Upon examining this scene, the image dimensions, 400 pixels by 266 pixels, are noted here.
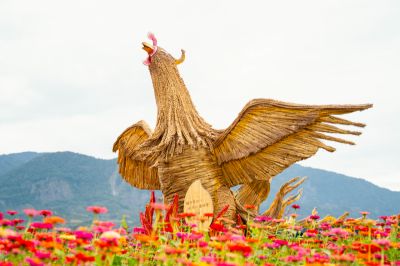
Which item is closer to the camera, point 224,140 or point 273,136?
point 273,136

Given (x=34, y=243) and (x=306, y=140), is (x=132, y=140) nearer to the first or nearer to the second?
(x=306, y=140)

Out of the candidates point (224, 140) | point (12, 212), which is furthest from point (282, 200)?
point (12, 212)

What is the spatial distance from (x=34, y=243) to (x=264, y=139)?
2852 millimetres

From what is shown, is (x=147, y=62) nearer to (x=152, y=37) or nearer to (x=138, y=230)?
(x=152, y=37)

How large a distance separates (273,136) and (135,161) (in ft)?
7.09

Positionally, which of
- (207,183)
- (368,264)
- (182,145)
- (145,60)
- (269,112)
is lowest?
(368,264)

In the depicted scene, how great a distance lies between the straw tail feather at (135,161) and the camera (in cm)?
644

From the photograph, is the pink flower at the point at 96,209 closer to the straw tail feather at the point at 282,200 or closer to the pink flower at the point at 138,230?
the pink flower at the point at 138,230

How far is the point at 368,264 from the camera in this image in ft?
9.32

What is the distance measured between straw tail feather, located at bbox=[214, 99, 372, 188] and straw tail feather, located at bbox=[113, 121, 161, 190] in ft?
3.94

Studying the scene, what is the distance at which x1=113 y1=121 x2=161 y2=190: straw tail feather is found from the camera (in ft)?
21.1

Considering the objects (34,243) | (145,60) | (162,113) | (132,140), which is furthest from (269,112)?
(34,243)

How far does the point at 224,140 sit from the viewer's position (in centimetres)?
553

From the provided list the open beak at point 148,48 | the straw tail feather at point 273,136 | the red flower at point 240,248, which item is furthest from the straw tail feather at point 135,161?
the red flower at point 240,248
